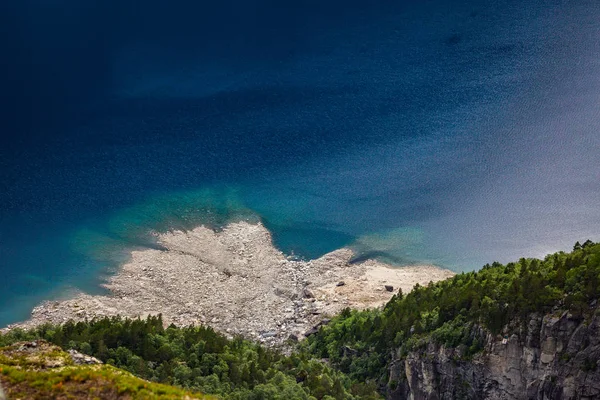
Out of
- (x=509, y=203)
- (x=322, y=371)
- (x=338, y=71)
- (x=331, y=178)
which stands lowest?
(x=322, y=371)

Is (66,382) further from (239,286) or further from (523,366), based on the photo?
(239,286)

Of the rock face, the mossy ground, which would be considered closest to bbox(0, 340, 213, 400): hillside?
the mossy ground

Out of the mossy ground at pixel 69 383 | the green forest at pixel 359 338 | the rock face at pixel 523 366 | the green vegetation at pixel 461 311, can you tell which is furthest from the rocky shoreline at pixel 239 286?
the mossy ground at pixel 69 383

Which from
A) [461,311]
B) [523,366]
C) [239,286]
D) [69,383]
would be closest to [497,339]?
[523,366]

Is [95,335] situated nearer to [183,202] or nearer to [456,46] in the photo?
[183,202]

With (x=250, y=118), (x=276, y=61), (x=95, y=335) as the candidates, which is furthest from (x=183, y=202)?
(x=95, y=335)

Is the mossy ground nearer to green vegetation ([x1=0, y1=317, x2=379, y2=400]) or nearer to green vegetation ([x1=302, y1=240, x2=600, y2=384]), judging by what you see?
green vegetation ([x1=0, y1=317, x2=379, y2=400])
